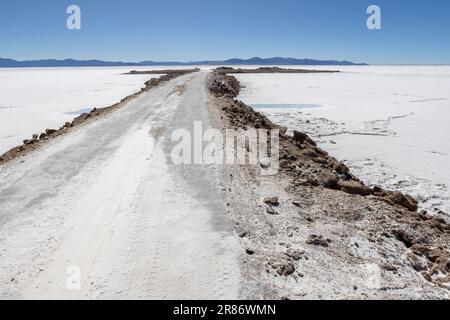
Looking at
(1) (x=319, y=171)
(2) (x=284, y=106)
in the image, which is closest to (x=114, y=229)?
(1) (x=319, y=171)

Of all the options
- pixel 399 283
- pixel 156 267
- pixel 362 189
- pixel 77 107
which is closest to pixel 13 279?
pixel 156 267

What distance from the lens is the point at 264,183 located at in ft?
27.3

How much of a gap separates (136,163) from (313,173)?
12.5 feet

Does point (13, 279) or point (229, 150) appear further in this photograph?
point (229, 150)

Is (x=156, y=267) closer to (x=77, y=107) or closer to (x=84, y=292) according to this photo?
(x=84, y=292)

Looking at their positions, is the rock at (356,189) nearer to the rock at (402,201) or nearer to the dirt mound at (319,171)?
the dirt mound at (319,171)

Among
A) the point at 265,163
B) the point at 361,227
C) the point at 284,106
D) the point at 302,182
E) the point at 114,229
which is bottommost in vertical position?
the point at 361,227

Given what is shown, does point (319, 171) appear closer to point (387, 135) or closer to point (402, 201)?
point (402, 201)

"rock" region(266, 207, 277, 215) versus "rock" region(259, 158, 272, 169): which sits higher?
"rock" region(259, 158, 272, 169)

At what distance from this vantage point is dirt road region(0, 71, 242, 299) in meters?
4.54

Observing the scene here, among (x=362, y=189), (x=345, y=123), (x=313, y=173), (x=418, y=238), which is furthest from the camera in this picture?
(x=345, y=123)

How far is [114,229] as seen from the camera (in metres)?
5.84

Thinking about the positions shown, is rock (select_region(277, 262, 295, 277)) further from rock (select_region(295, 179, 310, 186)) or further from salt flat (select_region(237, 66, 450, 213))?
salt flat (select_region(237, 66, 450, 213))

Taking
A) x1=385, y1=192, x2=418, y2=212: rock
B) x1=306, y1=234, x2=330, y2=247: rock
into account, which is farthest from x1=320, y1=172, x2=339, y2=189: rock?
x1=306, y1=234, x2=330, y2=247: rock
